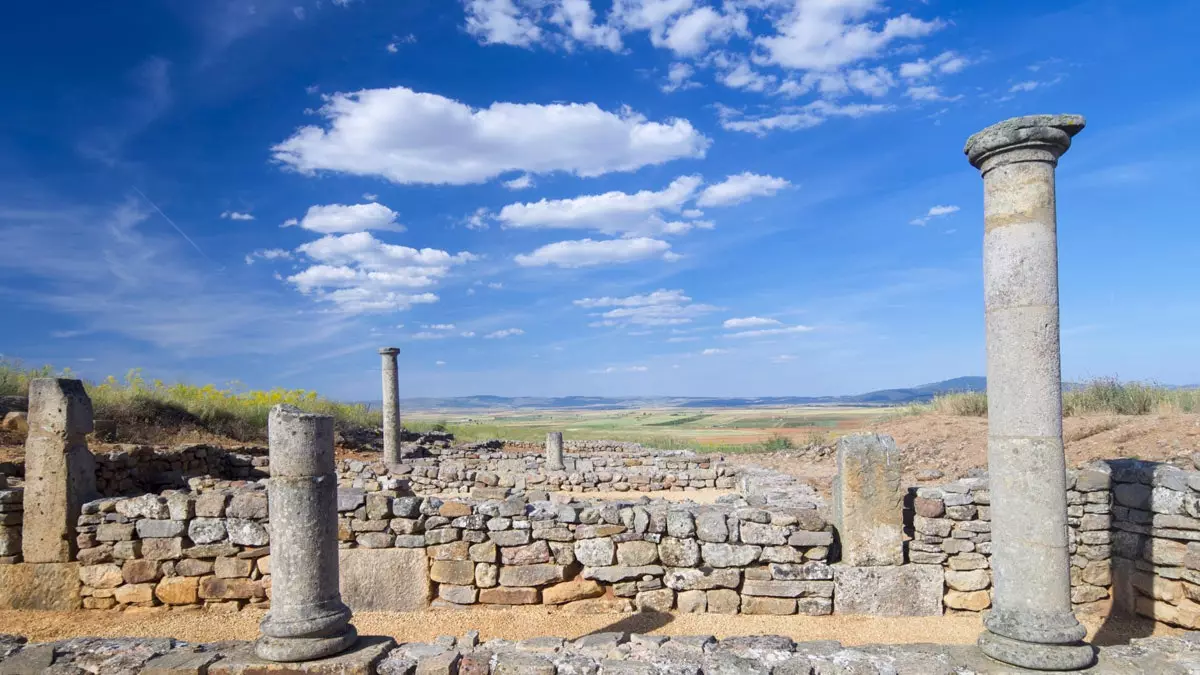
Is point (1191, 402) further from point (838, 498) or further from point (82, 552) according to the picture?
point (82, 552)

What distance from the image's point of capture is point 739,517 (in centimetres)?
789

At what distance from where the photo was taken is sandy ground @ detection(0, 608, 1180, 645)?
7.26 m

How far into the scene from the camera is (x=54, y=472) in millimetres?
8469

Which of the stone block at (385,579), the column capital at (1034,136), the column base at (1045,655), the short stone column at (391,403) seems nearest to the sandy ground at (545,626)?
the stone block at (385,579)

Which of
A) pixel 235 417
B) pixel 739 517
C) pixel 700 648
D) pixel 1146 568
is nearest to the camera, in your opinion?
pixel 700 648

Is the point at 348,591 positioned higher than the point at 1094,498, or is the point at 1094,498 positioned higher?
the point at 1094,498

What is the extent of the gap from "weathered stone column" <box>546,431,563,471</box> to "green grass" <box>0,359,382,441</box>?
249 inches

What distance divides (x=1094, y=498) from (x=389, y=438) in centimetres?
1607

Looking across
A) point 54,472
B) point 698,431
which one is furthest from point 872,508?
point 698,431

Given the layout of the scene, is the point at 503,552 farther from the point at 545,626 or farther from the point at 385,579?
the point at 385,579

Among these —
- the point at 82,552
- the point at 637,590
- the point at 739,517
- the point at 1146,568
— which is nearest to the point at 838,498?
the point at 739,517

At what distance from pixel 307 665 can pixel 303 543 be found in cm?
93

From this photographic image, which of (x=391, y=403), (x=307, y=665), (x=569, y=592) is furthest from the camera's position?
(x=391, y=403)

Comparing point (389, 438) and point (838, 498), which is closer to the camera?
point (838, 498)
